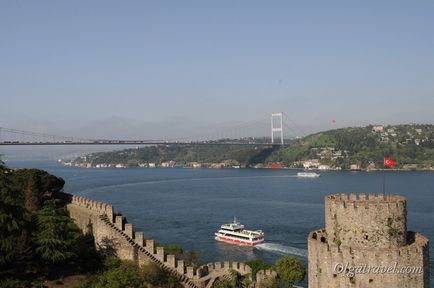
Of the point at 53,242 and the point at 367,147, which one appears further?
the point at 367,147

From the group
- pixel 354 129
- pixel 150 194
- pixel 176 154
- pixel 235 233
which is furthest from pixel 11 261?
pixel 176 154

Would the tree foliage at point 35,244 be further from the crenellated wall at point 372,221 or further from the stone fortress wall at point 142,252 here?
the crenellated wall at point 372,221

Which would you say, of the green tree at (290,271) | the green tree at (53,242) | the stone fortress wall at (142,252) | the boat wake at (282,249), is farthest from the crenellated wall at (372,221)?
the boat wake at (282,249)

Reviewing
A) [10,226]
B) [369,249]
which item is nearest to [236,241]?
[10,226]

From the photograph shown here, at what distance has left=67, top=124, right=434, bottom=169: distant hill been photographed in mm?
113062

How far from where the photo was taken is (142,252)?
1803 centimetres

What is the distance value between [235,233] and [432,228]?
14749 mm

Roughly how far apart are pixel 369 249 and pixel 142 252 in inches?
440

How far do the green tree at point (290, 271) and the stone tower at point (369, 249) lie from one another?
14188 millimetres

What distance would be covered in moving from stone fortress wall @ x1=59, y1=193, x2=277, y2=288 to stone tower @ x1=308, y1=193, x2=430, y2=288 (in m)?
9.49

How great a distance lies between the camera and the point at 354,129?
148000mm

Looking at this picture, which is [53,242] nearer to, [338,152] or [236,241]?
[236,241]

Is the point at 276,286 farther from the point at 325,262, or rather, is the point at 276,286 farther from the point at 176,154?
the point at 176,154

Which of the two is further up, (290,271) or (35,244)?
(35,244)
